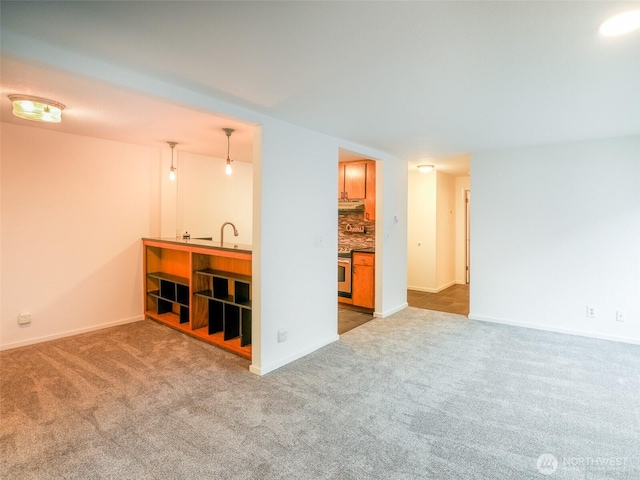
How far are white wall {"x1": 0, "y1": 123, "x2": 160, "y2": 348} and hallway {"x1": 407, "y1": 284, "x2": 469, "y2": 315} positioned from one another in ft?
14.0

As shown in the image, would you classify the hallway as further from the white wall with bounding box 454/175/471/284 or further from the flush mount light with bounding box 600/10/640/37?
the flush mount light with bounding box 600/10/640/37

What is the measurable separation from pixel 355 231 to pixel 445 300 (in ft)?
6.72

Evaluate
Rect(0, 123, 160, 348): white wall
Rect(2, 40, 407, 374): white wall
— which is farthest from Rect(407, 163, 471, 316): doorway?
Rect(0, 123, 160, 348): white wall

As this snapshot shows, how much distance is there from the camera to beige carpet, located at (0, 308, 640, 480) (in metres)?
1.91

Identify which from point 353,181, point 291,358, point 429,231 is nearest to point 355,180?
point 353,181

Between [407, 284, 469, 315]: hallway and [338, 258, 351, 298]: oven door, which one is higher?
[338, 258, 351, 298]: oven door

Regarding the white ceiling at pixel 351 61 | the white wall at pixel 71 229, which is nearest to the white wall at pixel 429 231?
the white ceiling at pixel 351 61

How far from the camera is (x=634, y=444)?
2.09 m

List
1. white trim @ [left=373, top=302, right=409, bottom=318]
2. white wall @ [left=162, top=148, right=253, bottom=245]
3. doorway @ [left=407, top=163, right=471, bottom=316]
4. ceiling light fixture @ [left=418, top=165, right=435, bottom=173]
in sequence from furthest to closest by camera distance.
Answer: doorway @ [left=407, top=163, right=471, bottom=316] → ceiling light fixture @ [left=418, top=165, right=435, bottom=173] → white wall @ [left=162, top=148, right=253, bottom=245] → white trim @ [left=373, top=302, right=409, bottom=318]

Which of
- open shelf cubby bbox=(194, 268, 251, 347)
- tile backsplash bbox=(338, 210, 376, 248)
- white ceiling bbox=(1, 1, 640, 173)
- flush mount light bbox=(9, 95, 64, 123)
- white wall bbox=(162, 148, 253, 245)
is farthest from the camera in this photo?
tile backsplash bbox=(338, 210, 376, 248)

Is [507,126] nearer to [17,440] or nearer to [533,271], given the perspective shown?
[533,271]

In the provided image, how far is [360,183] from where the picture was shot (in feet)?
17.1

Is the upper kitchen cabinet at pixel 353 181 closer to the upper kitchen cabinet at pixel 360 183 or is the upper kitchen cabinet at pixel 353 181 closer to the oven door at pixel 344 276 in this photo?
the upper kitchen cabinet at pixel 360 183

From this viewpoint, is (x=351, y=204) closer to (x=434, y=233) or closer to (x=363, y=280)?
(x=363, y=280)
